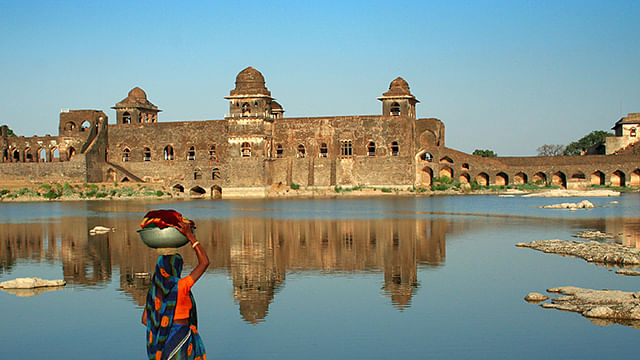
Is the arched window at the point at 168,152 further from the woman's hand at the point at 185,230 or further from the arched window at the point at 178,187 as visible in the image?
the woman's hand at the point at 185,230

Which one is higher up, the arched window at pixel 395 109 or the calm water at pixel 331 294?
the arched window at pixel 395 109

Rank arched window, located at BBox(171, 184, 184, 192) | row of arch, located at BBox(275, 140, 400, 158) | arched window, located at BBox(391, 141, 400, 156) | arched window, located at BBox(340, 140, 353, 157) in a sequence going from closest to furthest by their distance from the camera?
1. arched window, located at BBox(391, 141, 400, 156)
2. row of arch, located at BBox(275, 140, 400, 158)
3. arched window, located at BBox(340, 140, 353, 157)
4. arched window, located at BBox(171, 184, 184, 192)

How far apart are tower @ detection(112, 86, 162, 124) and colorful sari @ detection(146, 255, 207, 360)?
4931 cm

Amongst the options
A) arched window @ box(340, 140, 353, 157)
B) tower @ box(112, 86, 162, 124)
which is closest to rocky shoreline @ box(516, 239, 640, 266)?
arched window @ box(340, 140, 353, 157)

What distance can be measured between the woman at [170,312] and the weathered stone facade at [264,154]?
41827 millimetres

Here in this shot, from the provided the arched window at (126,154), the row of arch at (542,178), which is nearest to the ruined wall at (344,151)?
the row of arch at (542,178)

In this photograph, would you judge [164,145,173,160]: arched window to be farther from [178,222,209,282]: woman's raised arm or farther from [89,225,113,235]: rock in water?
[178,222,209,282]: woman's raised arm

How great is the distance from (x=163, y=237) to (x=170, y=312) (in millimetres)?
665

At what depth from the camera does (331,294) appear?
1213 cm

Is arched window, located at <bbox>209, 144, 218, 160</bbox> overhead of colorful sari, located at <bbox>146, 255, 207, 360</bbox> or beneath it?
overhead

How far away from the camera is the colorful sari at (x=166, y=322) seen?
19.9 ft

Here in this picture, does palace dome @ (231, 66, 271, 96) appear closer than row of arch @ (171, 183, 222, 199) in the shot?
Yes

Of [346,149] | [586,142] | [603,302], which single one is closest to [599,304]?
[603,302]

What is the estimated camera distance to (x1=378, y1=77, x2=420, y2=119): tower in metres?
48.8
